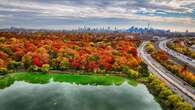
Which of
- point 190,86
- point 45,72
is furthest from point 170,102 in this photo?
point 45,72

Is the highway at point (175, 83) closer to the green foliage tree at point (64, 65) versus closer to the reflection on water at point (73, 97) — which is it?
the reflection on water at point (73, 97)

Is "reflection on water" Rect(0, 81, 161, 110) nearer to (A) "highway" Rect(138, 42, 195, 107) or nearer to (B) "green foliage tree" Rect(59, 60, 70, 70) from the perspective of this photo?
(A) "highway" Rect(138, 42, 195, 107)

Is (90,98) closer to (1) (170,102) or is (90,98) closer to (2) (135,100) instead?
(2) (135,100)

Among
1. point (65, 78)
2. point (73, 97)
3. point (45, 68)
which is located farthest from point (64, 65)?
point (73, 97)

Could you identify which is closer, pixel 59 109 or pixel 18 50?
pixel 59 109

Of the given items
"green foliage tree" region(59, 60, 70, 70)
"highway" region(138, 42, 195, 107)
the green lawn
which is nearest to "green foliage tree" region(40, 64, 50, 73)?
the green lawn

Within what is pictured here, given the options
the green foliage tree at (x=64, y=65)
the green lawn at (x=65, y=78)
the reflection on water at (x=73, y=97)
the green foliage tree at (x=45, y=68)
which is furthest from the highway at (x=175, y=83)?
the green foliage tree at (x=45, y=68)
